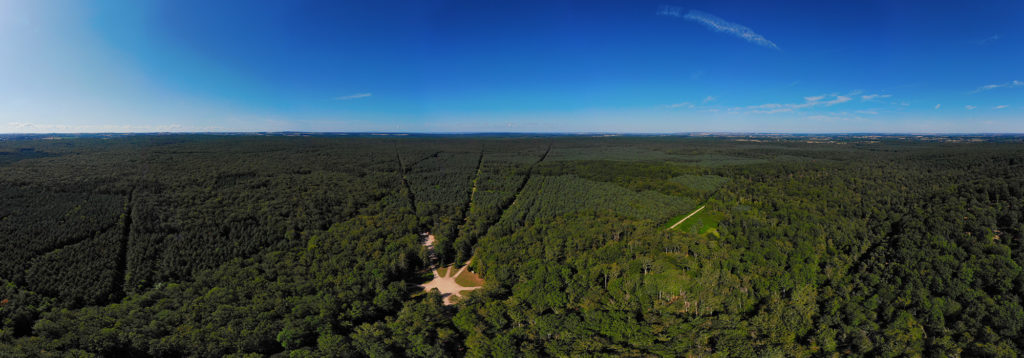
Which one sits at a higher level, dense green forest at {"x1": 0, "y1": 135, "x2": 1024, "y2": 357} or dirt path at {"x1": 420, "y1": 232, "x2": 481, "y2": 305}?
dense green forest at {"x1": 0, "y1": 135, "x2": 1024, "y2": 357}

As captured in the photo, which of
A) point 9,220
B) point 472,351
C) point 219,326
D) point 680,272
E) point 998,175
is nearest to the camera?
point 472,351

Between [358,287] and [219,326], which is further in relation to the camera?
[358,287]

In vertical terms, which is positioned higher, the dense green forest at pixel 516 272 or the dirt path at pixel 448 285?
the dense green forest at pixel 516 272

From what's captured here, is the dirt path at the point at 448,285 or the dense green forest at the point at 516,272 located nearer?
the dense green forest at the point at 516,272

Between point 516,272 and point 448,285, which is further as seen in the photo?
point 448,285

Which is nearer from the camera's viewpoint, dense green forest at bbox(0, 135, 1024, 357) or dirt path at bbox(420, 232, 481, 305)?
dense green forest at bbox(0, 135, 1024, 357)

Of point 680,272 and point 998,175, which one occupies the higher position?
point 998,175

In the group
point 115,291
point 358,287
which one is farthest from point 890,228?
point 115,291

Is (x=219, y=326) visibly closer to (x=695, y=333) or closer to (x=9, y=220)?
(x=695, y=333)
